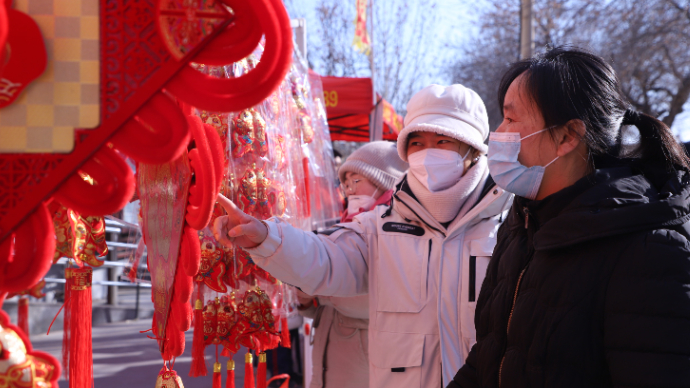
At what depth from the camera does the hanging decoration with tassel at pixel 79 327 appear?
1425 mm

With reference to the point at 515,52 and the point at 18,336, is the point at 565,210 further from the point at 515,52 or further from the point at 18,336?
the point at 515,52

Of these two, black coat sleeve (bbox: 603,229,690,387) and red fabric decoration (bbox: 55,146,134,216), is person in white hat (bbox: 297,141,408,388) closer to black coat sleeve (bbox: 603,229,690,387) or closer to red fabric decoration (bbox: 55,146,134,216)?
black coat sleeve (bbox: 603,229,690,387)

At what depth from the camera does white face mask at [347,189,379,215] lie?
2926mm

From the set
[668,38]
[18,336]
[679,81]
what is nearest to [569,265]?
[18,336]

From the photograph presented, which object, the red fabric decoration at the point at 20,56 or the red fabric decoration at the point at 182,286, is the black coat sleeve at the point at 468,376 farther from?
the red fabric decoration at the point at 20,56

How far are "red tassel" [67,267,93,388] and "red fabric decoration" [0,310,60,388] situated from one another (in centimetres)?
52

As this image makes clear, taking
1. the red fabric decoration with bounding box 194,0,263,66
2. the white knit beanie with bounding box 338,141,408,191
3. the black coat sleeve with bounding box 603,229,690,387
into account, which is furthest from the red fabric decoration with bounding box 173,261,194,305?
the white knit beanie with bounding box 338,141,408,191

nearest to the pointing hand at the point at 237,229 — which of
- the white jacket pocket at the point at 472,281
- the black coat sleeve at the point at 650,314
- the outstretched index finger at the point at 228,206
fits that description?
the outstretched index finger at the point at 228,206

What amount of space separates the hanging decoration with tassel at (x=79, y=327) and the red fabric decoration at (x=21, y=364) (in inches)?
20.4

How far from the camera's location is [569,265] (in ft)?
4.04

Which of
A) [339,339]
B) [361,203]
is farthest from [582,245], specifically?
[361,203]

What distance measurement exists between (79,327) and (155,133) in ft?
2.87

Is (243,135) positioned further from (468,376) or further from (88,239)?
(468,376)

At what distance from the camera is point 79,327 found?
1.51 metres
